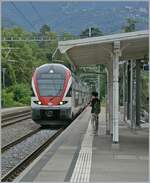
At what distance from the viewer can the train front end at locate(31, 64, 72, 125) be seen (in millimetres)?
25750

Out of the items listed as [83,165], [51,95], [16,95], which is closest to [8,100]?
[16,95]

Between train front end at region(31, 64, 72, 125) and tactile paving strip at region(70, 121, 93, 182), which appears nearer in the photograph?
tactile paving strip at region(70, 121, 93, 182)

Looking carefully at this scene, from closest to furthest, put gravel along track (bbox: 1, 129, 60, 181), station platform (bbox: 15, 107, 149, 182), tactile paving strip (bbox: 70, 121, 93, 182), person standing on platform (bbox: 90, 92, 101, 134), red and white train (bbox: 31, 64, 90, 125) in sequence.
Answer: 1. tactile paving strip (bbox: 70, 121, 93, 182)
2. station platform (bbox: 15, 107, 149, 182)
3. gravel along track (bbox: 1, 129, 60, 181)
4. person standing on platform (bbox: 90, 92, 101, 134)
5. red and white train (bbox: 31, 64, 90, 125)

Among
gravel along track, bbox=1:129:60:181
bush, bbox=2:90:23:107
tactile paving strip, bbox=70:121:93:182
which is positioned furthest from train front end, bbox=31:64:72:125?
bush, bbox=2:90:23:107

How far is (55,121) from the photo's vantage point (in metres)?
27.4

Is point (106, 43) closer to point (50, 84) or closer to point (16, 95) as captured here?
point (50, 84)

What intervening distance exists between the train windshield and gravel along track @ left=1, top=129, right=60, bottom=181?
12.8ft

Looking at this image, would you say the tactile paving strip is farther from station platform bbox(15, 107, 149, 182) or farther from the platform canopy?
the platform canopy

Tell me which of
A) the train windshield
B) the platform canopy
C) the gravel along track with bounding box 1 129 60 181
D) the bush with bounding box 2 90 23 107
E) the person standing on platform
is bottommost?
the bush with bounding box 2 90 23 107

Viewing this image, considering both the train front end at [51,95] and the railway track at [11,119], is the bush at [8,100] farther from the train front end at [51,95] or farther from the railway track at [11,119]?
the train front end at [51,95]

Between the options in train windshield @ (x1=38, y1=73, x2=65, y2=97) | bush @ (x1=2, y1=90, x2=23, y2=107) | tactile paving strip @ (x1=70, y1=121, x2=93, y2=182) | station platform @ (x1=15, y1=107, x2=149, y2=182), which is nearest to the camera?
tactile paving strip @ (x1=70, y1=121, x2=93, y2=182)

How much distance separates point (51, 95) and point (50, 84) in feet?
1.90

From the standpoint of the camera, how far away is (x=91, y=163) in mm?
11688

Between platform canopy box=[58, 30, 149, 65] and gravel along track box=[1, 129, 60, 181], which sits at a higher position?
platform canopy box=[58, 30, 149, 65]
